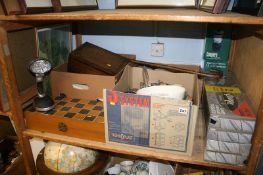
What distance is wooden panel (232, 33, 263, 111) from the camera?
846mm

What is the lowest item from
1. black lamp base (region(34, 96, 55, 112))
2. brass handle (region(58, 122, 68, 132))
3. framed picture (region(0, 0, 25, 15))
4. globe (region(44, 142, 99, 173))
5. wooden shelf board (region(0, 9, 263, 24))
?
globe (region(44, 142, 99, 173))

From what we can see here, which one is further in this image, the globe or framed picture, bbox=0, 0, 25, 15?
the globe

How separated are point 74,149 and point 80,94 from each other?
28 centimetres

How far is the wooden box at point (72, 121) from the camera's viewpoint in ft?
3.16

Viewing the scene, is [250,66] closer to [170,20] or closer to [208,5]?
[208,5]

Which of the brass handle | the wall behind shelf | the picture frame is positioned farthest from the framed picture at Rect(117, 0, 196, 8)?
the brass handle

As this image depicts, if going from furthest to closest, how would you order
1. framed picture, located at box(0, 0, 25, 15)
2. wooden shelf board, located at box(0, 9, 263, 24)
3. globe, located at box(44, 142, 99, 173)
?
globe, located at box(44, 142, 99, 173)
framed picture, located at box(0, 0, 25, 15)
wooden shelf board, located at box(0, 9, 263, 24)

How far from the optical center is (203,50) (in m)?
1.28

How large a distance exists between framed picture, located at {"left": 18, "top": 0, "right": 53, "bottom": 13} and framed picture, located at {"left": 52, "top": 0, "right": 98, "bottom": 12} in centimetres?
3

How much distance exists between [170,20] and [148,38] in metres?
0.63

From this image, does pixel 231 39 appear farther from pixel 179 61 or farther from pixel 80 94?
pixel 80 94

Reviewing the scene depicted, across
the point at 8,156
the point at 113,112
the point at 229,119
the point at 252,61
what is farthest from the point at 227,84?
the point at 8,156

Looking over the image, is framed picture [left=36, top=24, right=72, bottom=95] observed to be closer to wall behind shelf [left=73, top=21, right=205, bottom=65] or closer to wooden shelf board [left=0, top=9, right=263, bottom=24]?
wall behind shelf [left=73, top=21, right=205, bottom=65]

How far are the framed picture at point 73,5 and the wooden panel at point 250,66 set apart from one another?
Result: 835 millimetres
